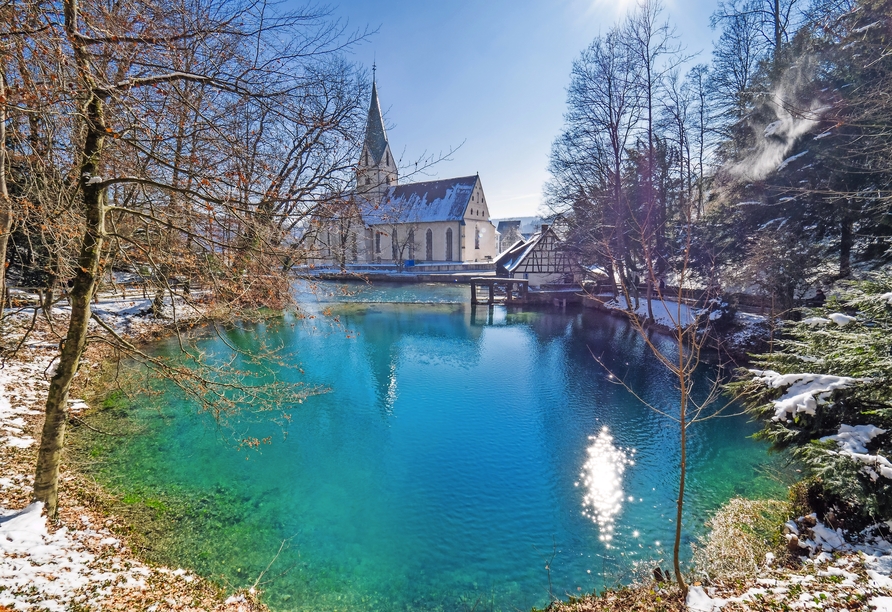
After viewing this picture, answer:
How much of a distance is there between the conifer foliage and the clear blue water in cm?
152

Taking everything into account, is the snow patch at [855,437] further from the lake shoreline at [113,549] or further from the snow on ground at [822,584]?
the lake shoreline at [113,549]

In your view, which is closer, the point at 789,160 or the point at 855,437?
the point at 855,437

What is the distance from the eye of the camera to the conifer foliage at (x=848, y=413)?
356cm

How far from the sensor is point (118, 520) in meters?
4.39

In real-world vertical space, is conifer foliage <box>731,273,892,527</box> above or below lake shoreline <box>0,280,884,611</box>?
above

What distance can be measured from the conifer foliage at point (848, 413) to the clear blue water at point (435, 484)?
1521mm

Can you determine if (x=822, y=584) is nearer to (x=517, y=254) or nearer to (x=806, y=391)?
(x=806, y=391)

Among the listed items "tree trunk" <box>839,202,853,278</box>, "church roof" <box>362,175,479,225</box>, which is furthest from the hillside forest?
"church roof" <box>362,175,479,225</box>

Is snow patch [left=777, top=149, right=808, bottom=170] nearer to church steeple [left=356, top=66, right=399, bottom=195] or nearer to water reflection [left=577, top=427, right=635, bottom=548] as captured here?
water reflection [left=577, top=427, right=635, bottom=548]

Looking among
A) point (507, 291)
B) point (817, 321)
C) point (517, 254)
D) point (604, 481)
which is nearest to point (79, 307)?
point (604, 481)

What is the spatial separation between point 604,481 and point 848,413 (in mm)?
2828

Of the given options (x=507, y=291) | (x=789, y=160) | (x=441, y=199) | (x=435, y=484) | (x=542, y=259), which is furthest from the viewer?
(x=441, y=199)

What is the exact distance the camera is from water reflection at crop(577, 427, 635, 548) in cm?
500

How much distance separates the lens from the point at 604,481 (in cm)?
583
